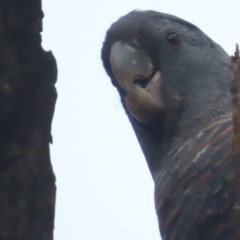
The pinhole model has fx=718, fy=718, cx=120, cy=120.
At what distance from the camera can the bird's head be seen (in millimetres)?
4348

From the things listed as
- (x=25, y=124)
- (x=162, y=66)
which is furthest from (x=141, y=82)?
(x=25, y=124)

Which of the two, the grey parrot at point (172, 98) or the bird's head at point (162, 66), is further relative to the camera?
the bird's head at point (162, 66)

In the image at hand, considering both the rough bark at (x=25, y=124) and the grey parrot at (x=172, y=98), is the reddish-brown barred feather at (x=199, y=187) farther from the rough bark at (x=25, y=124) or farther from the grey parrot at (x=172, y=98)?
the rough bark at (x=25, y=124)

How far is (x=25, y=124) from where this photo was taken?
53.9 inches

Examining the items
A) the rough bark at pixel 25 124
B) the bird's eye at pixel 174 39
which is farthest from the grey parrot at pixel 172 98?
the rough bark at pixel 25 124

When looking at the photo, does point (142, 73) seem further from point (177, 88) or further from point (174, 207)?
point (174, 207)

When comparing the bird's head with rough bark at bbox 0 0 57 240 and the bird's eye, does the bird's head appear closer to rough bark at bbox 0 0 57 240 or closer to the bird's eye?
the bird's eye

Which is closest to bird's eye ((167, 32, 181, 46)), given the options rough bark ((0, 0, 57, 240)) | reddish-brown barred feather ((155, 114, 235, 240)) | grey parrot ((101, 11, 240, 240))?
grey parrot ((101, 11, 240, 240))

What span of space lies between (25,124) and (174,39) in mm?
3240

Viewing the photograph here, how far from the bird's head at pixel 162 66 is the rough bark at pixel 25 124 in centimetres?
287

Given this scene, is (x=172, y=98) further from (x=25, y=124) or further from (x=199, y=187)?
(x=25, y=124)

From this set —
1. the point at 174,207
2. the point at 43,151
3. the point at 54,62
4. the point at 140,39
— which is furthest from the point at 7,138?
the point at 140,39

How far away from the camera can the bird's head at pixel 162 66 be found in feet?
14.3

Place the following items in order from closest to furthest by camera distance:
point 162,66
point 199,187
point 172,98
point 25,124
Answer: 1. point 25,124
2. point 199,187
3. point 172,98
4. point 162,66
